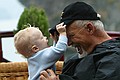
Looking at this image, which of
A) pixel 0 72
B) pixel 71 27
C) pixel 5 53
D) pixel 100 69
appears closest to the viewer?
pixel 100 69

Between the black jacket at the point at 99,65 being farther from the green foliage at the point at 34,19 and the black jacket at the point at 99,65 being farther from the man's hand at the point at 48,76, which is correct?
the green foliage at the point at 34,19

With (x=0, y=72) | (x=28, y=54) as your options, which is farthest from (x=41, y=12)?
(x=28, y=54)

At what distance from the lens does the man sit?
2.85 m

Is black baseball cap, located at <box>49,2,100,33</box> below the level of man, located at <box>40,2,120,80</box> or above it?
above

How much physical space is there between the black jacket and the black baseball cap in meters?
0.19

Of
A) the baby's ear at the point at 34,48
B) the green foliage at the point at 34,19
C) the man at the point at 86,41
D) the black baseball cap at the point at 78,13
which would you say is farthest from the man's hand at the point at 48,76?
the green foliage at the point at 34,19

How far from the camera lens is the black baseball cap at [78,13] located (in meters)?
2.91

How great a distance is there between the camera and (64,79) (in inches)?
116

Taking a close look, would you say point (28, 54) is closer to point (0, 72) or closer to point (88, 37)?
point (88, 37)

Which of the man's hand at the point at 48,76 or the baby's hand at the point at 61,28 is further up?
the baby's hand at the point at 61,28

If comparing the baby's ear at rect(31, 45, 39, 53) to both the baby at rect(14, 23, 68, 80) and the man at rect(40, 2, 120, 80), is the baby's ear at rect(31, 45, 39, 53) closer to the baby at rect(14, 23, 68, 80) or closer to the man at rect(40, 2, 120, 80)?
the baby at rect(14, 23, 68, 80)

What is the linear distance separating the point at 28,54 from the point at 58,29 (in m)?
0.27

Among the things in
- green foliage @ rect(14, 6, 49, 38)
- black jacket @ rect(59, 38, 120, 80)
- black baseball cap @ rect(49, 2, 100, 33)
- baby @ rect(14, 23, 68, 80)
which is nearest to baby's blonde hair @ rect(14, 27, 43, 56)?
baby @ rect(14, 23, 68, 80)

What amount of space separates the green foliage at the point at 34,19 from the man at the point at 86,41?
1.57 m
